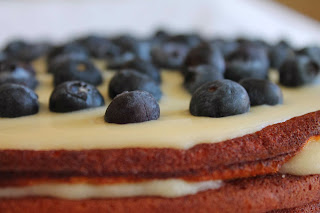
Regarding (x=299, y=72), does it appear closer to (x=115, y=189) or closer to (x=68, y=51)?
(x=115, y=189)

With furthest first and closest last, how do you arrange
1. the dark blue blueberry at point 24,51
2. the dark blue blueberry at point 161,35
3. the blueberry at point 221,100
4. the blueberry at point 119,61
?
the dark blue blueberry at point 161,35 < the dark blue blueberry at point 24,51 < the blueberry at point 119,61 < the blueberry at point 221,100

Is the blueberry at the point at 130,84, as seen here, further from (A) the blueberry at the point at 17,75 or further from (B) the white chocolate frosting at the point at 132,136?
(A) the blueberry at the point at 17,75

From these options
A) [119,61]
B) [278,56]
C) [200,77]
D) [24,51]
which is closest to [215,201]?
[200,77]

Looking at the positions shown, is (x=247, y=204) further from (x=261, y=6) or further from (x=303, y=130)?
(x=261, y=6)

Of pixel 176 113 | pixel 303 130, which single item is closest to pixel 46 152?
pixel 176 113

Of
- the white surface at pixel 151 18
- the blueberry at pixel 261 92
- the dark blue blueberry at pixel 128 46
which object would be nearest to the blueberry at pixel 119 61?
the dark blue blueberry at pixel 128 46

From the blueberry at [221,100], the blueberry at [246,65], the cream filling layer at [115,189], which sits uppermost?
the blueberry at [246,65]

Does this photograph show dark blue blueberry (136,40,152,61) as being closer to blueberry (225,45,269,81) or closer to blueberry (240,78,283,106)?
blueberry (225,45,269,81)
